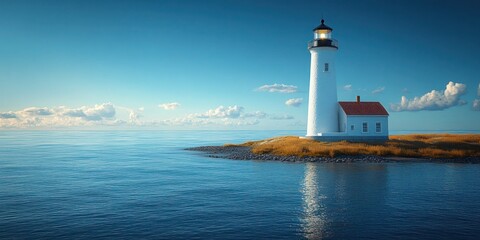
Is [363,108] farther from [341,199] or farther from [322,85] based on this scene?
[341,199]

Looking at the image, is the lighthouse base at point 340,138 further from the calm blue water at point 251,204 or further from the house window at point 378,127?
the calm blue water at point 251,204

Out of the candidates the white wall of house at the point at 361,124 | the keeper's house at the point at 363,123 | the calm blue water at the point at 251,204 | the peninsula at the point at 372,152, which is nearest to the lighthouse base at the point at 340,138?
the keeper's house at the point at 363,123

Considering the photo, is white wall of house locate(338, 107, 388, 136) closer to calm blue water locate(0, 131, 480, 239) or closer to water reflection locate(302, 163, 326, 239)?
calm blue water locate(0, 131, 480, 239)

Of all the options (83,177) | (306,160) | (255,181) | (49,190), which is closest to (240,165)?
(306,160)

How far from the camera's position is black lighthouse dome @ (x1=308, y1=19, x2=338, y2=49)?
4681cm

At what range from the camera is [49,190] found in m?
25.4

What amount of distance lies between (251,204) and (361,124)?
32004 mm

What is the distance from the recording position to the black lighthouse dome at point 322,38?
46.8 metres

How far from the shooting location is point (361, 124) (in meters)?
47.7

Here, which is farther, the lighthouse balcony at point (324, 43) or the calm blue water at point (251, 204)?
the lighthouse balcony at point (324, 43)

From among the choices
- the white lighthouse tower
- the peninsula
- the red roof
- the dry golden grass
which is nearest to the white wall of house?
the red roof

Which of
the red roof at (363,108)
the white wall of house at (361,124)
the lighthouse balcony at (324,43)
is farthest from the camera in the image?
the red roof at (363,108)

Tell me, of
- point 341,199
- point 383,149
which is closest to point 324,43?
point 383,149

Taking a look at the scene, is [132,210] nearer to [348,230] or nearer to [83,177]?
[348,230]
